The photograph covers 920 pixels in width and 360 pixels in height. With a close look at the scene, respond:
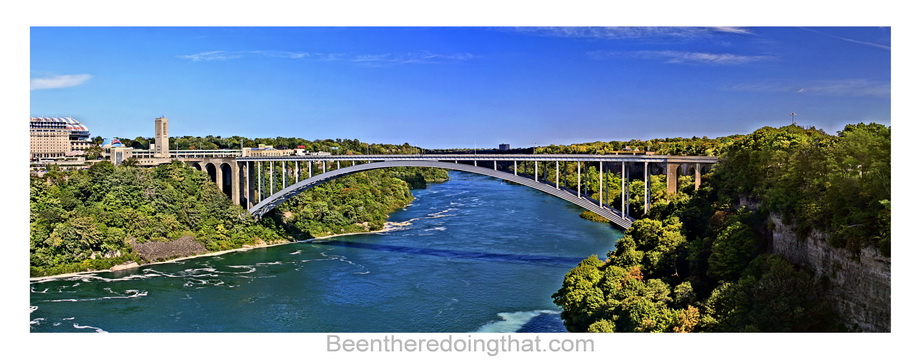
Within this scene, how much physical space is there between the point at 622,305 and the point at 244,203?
14904 mm

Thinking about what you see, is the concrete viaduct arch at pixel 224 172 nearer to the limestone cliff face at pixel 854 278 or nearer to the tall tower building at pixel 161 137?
the tall tower building at pixel 161 137

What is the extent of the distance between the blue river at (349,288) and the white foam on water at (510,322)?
0.7 inches

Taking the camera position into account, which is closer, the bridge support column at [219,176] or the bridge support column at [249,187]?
the bridge support column at [249,187]

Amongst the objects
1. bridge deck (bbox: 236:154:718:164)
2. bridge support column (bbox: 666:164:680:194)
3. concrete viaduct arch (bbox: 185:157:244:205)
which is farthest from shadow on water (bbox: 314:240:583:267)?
concrete viaduct arch (bbox: 185:157:244:205)

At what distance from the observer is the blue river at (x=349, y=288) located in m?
11.5

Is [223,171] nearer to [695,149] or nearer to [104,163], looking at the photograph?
[104,163]

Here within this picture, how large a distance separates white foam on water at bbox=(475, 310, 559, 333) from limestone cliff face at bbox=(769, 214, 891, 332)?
4351 millimetres

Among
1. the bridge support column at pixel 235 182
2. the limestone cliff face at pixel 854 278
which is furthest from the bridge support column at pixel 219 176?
the limestone cliff face at pixel 854 278

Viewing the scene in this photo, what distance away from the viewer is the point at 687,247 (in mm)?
11039

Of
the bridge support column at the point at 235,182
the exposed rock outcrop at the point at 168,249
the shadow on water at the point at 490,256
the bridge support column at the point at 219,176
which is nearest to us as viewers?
the shadow on water at the point at 490,256

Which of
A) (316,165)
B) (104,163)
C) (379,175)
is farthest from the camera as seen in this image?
(379,175)

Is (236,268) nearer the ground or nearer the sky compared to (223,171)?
nearer the ground

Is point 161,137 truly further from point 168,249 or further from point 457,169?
point 457,169

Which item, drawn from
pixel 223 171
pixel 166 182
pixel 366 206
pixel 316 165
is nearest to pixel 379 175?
pixel 316 165
